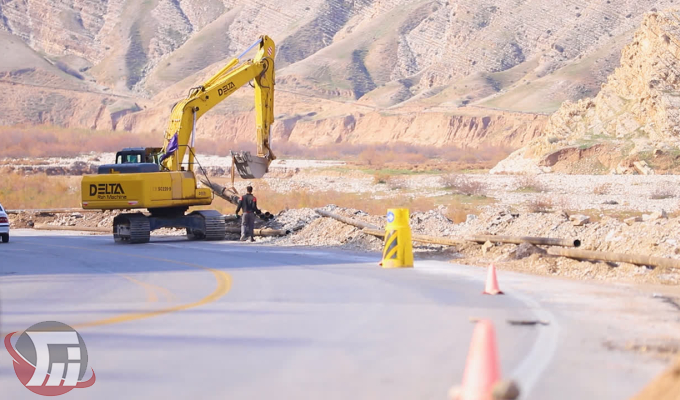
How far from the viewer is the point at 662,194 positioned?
134 feet

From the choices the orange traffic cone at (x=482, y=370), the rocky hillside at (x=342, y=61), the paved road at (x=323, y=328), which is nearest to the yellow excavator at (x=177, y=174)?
the paved road at (x=323, y=328)

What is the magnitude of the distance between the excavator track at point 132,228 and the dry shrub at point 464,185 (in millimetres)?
21692

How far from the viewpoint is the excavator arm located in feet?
92.3

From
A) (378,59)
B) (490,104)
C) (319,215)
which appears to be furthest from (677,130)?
(378,59)

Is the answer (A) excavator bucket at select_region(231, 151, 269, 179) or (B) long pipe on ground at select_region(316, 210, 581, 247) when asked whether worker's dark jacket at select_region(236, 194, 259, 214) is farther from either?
(B) long pipe on ground at select_region(316, 210, 581, 247)

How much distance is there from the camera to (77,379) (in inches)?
297

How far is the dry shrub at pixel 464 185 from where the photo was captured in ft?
150

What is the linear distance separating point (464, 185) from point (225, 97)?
20.1 metres

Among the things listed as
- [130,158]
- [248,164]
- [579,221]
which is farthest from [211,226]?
[579,221]

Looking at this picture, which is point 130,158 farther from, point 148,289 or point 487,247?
point 148,289

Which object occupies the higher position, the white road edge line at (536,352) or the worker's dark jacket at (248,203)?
the worker's dark jacket at (248,203)

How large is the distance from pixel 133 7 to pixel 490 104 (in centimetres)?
9184

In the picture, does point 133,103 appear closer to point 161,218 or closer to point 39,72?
point 39,72

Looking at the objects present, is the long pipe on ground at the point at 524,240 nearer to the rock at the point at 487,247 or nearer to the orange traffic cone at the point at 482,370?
the rock at the point at 487,247
